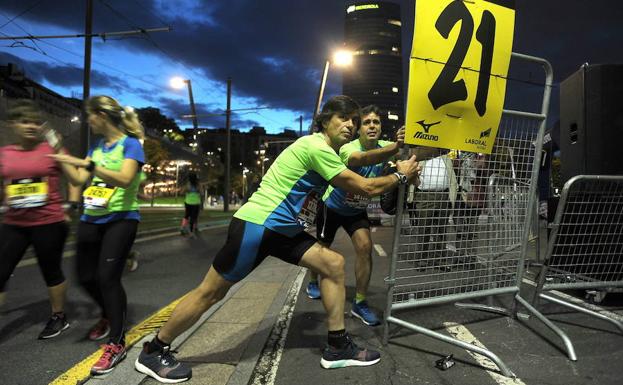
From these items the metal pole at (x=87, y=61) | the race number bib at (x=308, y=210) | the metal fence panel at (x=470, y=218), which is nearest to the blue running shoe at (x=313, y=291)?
the metal fence panel at (x=470, y=218)

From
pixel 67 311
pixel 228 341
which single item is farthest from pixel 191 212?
pixel 228 341

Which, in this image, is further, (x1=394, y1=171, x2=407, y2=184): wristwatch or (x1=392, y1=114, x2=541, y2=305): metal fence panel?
(x1=392, y1=114, x2=541, y2=305): metal fence panel

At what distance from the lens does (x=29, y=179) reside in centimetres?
335

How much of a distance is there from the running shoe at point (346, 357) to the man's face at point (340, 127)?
1447mm

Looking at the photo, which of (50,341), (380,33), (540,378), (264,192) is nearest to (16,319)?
(50,341)

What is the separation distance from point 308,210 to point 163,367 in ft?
4.61

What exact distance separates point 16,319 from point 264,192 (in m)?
2.94

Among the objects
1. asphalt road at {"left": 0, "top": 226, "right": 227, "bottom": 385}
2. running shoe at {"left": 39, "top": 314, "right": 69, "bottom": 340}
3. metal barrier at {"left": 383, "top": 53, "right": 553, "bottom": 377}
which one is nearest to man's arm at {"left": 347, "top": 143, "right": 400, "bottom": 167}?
metal barrier at {"left": 383, "top": 53, "right": 553, "bottom": 377}

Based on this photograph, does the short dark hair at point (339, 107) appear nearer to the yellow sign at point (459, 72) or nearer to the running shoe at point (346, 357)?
the yellow sign at point (459, 72)

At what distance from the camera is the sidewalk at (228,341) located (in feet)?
9.41

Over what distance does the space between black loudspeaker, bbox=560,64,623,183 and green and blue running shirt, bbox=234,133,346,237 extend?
331 cm

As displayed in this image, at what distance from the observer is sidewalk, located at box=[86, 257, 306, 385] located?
113 inches

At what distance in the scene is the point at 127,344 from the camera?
3439mm

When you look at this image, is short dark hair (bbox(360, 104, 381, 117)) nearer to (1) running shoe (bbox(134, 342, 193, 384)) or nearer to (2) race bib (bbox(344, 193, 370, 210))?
(2) race bib (bbox(344, 193, 370, 210))
